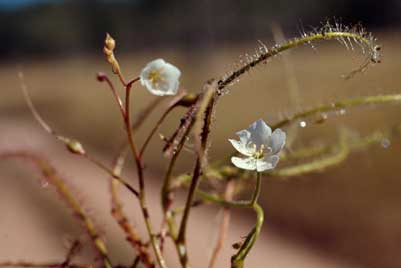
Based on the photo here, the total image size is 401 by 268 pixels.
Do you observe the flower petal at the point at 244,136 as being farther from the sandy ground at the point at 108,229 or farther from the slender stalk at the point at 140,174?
the sandy ground at the point at 108,229

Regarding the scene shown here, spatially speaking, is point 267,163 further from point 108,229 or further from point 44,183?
point 108,229

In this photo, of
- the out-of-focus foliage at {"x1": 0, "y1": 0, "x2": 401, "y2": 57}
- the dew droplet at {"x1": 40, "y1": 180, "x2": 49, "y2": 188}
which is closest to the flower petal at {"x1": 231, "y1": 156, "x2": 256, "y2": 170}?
the dew droplet at {"x1": 40, "y1": 180, "x2": 49, "y2": 188}

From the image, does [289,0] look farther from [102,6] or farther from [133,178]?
[133,178]

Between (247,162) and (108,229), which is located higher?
(247,162)

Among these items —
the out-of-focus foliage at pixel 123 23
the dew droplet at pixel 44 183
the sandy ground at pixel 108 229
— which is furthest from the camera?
the out-of-focus foliage at pixel 123 23

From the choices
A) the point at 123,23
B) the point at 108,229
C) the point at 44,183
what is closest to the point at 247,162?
the point at 44,183

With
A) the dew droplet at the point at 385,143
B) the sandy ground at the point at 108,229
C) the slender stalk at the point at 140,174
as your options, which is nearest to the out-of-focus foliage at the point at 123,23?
the sandy ground at the point at 108,229
